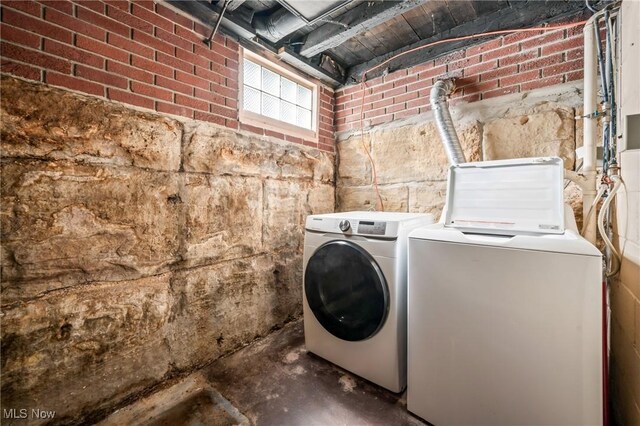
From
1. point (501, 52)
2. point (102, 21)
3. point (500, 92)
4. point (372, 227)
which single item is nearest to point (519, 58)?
point (501, 52)

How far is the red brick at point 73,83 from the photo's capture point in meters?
1.25

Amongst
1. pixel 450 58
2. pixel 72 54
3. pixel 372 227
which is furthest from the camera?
pixel 450 58

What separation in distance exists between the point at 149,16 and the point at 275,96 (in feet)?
3.17

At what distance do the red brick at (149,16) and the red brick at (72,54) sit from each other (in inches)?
14.0

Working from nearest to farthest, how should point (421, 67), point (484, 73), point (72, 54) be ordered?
1. point (72, 54)
2. point (484, 73)
3. point (421, 67)

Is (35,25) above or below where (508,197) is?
above

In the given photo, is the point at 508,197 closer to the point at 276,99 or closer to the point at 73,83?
the point at 276,99

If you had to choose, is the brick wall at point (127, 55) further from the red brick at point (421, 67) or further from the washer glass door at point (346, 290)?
the red brick at point (421, 67)

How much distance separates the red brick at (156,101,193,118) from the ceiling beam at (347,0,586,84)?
166 cm

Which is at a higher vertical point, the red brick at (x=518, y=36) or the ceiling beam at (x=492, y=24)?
the ceiling beam at (x=492, y=24)

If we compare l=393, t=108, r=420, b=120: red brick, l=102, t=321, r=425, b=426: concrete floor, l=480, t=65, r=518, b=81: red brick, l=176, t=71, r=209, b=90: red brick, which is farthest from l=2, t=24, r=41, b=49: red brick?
l=480, t=65, r=518, b=81: red brick

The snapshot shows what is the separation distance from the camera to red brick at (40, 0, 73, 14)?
123cm

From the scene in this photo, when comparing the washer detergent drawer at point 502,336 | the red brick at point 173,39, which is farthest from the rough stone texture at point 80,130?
the washer detergent drawer at point 502,336

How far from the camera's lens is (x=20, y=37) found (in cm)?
117
